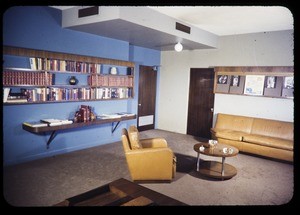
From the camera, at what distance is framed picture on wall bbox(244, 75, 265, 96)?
6.14 meters

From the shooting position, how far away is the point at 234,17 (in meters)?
4.81

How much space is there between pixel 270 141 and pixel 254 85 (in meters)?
1.67

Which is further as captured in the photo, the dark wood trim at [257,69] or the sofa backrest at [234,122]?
the sofa backrest at [234,122]

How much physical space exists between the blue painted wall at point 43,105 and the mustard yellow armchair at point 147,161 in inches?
79.7

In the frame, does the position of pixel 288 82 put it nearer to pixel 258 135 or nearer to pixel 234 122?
pixel 258 135

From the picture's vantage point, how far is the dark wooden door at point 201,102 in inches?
282

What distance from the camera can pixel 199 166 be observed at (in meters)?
4.61

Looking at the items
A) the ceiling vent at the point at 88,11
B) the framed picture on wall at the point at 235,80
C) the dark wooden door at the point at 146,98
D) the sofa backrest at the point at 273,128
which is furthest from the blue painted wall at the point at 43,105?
the sofa backrest at the point at 273,128

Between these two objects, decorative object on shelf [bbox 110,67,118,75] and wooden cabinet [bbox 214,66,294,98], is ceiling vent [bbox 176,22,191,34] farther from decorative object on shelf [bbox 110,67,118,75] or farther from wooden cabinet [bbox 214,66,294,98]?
decorative object on shelf [bbox 110,67,118,75]

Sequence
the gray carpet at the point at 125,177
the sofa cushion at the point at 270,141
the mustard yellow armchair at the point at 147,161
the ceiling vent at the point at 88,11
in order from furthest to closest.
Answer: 1. the sofa cushion at the point at 270,141
2. the ceiling vent at the point at 88,11
3. the mustard yellow armchair at the point at 147,161
4. the gray carpet at the point at 125,177

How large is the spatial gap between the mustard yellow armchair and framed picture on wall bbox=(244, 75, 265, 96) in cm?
365

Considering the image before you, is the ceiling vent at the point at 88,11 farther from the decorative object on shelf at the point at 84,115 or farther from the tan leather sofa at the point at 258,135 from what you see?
the tan leather sofa at the point at 258,135

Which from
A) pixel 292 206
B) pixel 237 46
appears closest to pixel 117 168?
pixel 292 206

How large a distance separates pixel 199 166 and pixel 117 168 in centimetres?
162
